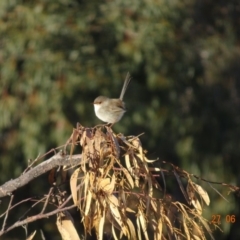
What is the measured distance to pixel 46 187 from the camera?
762cm

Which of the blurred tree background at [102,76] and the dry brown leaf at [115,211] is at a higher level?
the dry brown leaf at [115,211]

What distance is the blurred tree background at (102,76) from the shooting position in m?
7.02

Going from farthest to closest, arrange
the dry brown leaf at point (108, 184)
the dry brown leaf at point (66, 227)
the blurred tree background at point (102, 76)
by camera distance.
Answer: the blurred tree background at point (102, 76), the dry brown leaf at point (66, 227), the dry brown leaf at point (108, 184)

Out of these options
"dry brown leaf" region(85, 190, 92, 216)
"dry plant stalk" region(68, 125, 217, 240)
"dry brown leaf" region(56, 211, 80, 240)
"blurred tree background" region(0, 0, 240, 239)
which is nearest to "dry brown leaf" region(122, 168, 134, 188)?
"dry plant stalk" region(68, 125, 217, 240)

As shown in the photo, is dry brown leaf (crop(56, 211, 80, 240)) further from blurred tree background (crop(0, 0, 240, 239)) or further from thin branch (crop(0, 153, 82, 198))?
blurred tree background (crop(0, 0, 240, 239))

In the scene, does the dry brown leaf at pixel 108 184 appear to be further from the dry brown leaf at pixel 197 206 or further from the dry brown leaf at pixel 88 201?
the dry brown leaf at pixel 197 206

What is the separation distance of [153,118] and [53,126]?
1.06 m

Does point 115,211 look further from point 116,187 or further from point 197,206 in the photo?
point 197,206

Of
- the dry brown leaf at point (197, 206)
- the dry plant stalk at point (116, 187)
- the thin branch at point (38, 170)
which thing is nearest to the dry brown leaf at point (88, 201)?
the dry plant stalk at point (116, 187)

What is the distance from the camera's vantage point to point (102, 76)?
23.3 feet

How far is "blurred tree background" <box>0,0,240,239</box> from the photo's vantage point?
7.02 metres

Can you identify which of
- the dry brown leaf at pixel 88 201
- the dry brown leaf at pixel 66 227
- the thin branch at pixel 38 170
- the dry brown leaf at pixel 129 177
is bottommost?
the dry brown leaf at pixel 66 227

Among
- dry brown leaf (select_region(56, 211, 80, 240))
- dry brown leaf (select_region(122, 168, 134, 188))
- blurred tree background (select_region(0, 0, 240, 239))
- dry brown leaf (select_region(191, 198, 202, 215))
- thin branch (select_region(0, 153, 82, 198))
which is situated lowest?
blurred tree background (select_region(0, 0, 240, 239))

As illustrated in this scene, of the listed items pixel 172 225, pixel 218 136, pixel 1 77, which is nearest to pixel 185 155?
pixel 218 136
